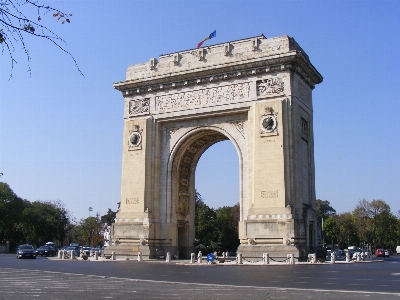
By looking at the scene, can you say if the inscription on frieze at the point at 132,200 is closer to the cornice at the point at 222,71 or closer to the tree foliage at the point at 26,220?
the cornice at the point at 222,71

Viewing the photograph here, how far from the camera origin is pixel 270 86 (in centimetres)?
3222

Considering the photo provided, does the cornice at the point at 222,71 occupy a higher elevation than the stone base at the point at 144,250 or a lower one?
higher

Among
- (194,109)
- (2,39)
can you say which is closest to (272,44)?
(194,109)

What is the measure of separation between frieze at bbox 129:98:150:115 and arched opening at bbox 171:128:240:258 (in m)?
3.97

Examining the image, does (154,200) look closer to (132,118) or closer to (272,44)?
(132,118)

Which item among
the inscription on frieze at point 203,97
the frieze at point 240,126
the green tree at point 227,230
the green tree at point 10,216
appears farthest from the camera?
the green tree at point 10,216

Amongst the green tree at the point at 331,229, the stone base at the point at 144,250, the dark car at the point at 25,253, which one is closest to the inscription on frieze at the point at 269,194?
the stone base at the point at 144,250

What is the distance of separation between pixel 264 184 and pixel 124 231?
11126 millimetres

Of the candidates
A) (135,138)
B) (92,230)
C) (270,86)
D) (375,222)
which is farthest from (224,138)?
(92,230)

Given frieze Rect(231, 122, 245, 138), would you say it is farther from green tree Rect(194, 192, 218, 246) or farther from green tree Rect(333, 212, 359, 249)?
green tree Rect(333, 212, 359, 249)

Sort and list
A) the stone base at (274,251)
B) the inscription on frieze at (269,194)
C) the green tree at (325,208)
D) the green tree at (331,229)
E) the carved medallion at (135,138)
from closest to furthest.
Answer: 1. the stone base at (274,251)
2. the inscription on frieze at (269,194)
3. the carved medallion at (135,138)
4. the green tree at (331,229)
5. the green tree at (325,208)

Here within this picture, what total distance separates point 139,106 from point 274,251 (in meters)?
15.4

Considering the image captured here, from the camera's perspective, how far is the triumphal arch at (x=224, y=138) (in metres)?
30.8

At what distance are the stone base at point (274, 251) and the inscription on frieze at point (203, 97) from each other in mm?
10156
